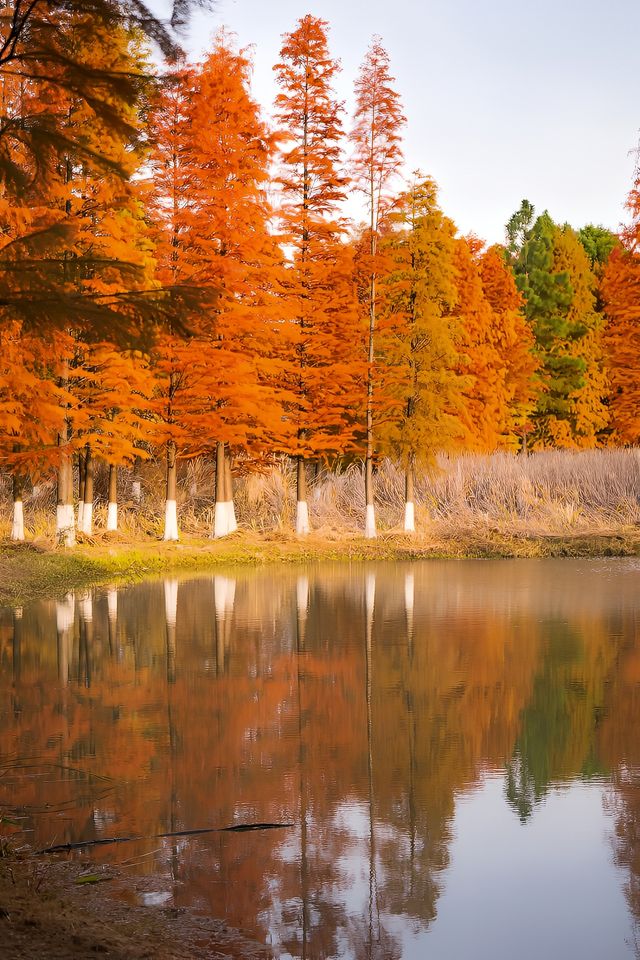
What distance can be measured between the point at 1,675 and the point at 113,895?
723 cm

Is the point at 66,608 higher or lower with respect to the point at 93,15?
lower

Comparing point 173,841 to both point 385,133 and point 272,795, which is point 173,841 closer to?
point 272,795

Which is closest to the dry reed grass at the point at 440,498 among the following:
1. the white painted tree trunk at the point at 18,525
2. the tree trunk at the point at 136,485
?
the tree trunk at the point at 136,485

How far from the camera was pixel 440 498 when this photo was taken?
37.0 meters

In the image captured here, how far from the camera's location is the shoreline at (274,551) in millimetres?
24609

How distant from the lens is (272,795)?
8.07 metres

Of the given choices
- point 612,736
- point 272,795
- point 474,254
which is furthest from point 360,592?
point 474,254

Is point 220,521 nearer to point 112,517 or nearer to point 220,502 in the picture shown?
point 220,502

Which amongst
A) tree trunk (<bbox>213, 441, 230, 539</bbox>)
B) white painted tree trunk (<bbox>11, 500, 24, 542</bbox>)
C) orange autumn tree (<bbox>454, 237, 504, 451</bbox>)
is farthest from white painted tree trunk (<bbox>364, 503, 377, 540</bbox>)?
orange autumn tree (<bbox>454, 237, 504, 451</bbox>)

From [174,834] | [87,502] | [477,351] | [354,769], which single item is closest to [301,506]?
[87,502]

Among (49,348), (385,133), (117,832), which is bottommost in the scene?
(117,832)

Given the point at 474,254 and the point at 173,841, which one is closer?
the point at 173,841

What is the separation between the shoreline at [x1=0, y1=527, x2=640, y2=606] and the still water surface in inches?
285

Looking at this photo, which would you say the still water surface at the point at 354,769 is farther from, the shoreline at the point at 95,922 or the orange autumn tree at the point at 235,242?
the orange autumn tree at the point at 235,242
